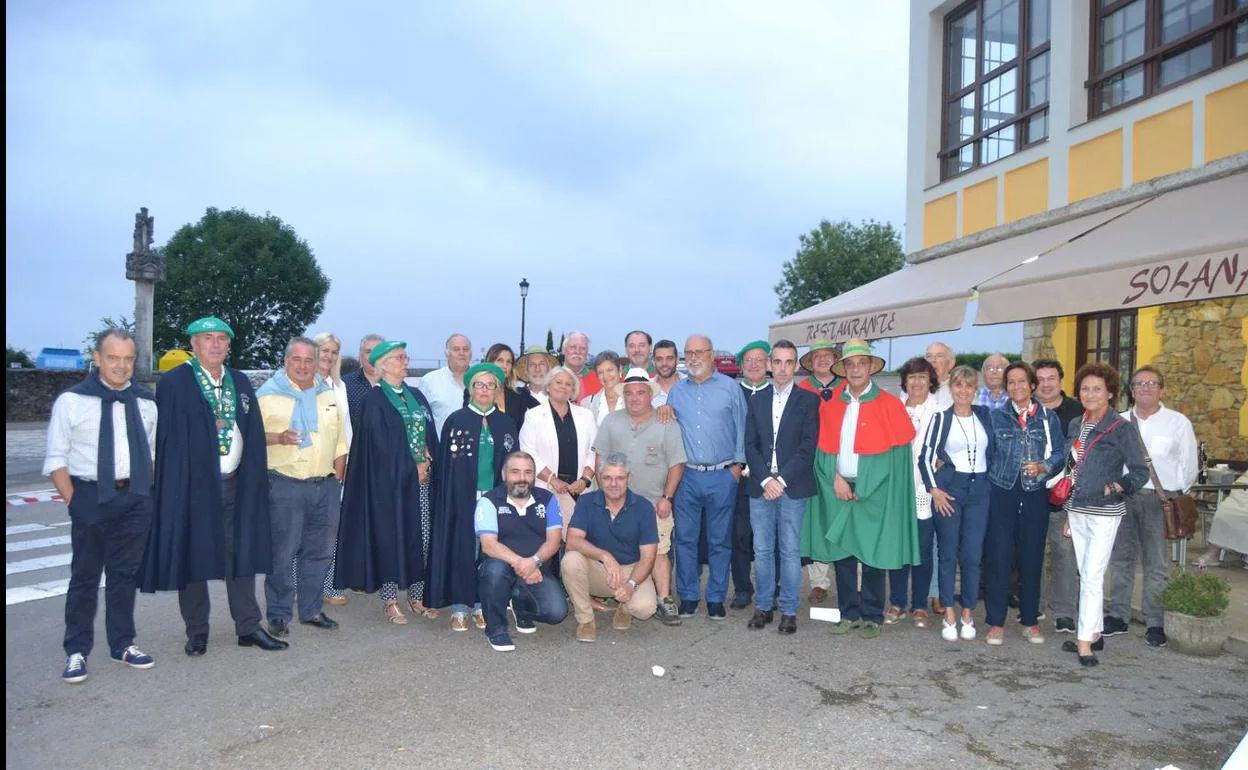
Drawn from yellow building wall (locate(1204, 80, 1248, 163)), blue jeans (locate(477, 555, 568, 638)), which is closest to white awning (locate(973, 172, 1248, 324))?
yellow building wall (locate(1204, 80, 1248, 163))

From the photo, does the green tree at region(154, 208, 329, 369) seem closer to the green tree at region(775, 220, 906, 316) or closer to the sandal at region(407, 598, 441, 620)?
the green tree at region(775, 220, 906, 316)

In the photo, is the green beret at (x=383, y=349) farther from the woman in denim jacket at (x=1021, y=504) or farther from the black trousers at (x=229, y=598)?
the woman in denim jacket at (x=1021, y=504)

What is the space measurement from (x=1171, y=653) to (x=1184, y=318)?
19.4ft

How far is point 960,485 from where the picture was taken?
18.7 ft

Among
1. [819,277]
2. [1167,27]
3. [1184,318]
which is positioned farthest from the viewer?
[819,277]

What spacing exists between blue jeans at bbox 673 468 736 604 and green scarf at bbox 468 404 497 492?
4.35ft

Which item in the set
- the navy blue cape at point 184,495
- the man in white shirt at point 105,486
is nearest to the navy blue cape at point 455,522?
the navy blue cape at point 184,495

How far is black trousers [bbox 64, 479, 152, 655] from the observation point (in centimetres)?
468

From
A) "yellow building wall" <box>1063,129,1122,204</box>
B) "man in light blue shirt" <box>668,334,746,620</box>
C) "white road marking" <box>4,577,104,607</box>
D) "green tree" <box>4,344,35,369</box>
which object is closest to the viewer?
"man in light blue shirt" <box>668,334,746,620</box>

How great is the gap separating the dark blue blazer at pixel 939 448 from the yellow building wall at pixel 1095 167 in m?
4.54

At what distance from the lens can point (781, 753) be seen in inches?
151

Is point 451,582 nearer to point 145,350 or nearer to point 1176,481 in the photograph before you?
point 1176,481

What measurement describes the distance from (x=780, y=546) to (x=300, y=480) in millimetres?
3206

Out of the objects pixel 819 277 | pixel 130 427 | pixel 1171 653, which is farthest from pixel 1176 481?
pixel 819 277
